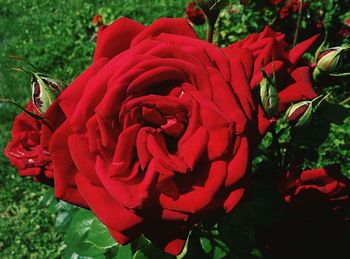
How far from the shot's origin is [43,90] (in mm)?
713

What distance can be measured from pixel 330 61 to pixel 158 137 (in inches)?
16.5

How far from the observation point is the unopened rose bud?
26.6 inches

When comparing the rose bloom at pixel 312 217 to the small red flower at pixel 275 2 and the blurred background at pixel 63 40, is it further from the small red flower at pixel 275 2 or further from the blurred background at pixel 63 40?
the small red flower at pixel 275 2

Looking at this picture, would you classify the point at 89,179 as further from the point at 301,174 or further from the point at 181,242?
the point at 301,174

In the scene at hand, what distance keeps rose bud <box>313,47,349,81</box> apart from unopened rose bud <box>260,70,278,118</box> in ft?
0.73

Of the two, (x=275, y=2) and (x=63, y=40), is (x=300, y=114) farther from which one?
(x=63, y=40)

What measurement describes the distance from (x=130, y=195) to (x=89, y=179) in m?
0.07

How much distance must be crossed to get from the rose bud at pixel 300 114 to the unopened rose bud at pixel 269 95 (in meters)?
0.08

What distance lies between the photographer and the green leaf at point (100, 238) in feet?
3.04

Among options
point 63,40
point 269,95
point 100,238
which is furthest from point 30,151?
point 63,40

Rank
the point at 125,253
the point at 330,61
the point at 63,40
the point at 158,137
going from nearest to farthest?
1. the point at 158,137
2. the point at 330,61
3. the point at 125,253
4. the point at 63,40

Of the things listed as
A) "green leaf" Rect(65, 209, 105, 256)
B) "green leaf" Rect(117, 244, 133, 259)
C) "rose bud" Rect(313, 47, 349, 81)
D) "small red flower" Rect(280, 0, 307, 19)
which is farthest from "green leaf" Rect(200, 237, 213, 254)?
"small red flower" Rect(280, 0, 307, 19)

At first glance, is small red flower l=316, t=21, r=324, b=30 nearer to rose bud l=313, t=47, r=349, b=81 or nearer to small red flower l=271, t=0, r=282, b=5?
small red flower l=271, t=0, r=282, b=5

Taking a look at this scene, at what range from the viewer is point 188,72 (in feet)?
1.93
